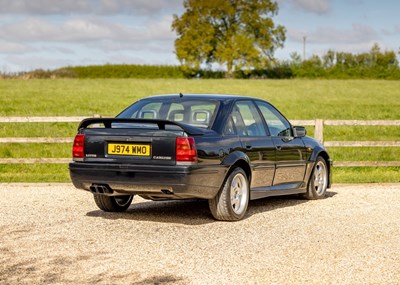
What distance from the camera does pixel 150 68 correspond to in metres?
90.4

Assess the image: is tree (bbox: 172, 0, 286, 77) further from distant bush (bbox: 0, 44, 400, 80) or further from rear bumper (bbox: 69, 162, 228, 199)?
rear bumper (bbox: 69, 162, 228, 199)

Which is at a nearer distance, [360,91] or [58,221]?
[58,221]

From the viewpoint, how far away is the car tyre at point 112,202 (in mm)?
11172

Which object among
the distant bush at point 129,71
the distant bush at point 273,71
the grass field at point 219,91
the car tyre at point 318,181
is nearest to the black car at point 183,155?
the car tyre at point 318,181

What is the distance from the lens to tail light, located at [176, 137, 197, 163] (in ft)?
31.6

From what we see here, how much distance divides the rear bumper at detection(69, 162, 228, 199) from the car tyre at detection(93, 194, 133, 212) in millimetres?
938

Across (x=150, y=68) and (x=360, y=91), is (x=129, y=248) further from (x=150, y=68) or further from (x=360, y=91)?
(x=150, y=68)

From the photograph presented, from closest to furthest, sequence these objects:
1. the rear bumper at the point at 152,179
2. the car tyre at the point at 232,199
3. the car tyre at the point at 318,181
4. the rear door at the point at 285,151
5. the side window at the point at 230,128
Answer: the rear bumper at the point at 152,179 → the car tyre at the point at 232,199 → the side window at the point at 230,128 → the rear door at the point at 285,151 → the car tyre at the point at 318,181

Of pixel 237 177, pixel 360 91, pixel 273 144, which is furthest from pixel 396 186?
pixel 360 91

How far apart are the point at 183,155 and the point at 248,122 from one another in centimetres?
198

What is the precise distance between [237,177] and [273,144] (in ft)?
3.68

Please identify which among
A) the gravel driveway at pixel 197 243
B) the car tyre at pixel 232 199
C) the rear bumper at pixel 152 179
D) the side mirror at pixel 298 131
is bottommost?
the gravel driveway at pixel 197 243

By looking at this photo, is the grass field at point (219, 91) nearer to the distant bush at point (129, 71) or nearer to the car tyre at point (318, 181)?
the car tyre at point (318, 181)

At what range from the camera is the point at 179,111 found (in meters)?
10.7
